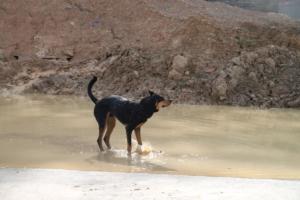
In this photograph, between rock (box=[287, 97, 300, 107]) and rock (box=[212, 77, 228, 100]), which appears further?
rock (box=[212, 77, 228, 100])

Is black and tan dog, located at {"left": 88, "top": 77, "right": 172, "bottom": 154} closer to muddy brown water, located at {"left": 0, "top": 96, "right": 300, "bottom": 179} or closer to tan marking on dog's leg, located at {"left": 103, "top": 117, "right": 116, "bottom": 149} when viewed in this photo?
tan marking on dog's leg, located at {"left": 103, "top": 117, "right": 116, "bottom": 149}

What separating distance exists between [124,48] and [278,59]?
475cm

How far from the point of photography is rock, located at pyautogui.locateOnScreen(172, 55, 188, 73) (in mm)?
17031

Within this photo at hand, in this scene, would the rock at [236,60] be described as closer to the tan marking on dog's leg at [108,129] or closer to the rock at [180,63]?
the rock at [180,63]

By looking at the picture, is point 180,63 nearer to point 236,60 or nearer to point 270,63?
point 236,60

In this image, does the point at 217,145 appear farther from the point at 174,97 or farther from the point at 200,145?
the point at 174,97

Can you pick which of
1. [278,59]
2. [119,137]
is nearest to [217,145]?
[119,137]

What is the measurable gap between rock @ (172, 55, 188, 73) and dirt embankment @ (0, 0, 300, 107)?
29 mm

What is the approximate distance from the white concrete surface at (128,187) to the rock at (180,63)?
1097 cm

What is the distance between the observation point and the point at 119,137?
1037cm

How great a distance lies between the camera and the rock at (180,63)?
1703 centimetres

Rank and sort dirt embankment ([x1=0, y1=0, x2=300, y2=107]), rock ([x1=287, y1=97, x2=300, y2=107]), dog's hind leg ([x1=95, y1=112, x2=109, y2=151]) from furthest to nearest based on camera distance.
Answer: dirt embankment ([x1=0, y1=0, x2=300, y2=107]), rock ([x1=287, y1=97, x2=300, y2=107]), dog's hind leg ([x1=95, y1=112, x2=109, y2=151])

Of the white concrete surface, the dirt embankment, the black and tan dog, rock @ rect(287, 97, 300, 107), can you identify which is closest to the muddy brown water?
the black and tan dog

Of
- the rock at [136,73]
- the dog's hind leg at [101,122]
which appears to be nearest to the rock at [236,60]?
the rock at [136,73]
